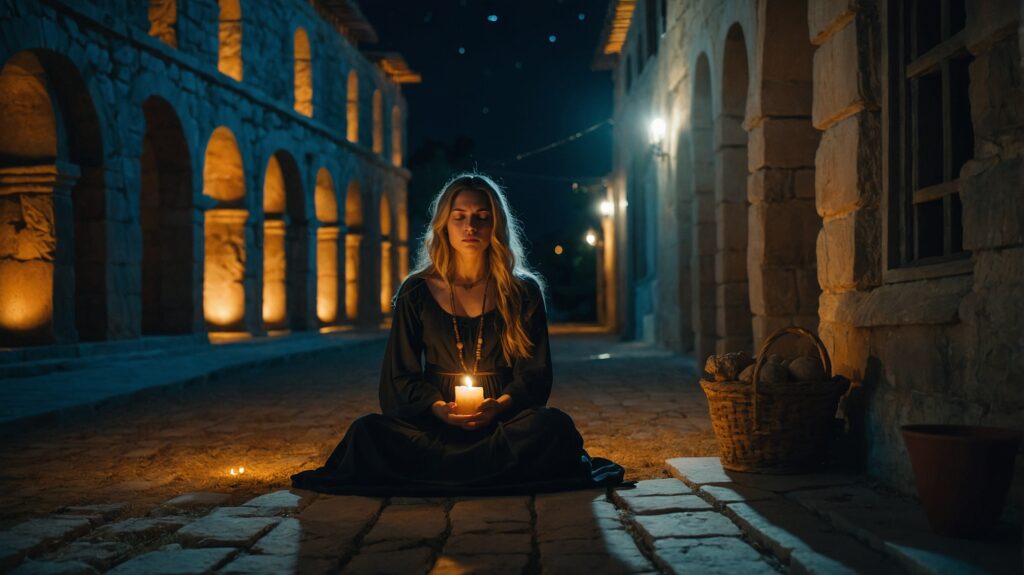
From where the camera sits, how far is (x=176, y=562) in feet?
10.4

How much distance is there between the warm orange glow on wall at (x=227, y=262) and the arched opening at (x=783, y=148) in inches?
439

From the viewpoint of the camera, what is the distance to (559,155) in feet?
190

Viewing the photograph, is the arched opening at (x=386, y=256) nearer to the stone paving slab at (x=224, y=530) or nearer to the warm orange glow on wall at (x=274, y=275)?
the warm orange glow on wall at (x=274, y=275)

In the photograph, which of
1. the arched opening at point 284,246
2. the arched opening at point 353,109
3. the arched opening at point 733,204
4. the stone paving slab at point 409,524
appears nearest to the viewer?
the stone paving slab at point 409,524

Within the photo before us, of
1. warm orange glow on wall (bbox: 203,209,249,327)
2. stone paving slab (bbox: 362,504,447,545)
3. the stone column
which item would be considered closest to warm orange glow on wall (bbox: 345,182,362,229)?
warm orange glow on wall (bbox: 203,209,249,327)

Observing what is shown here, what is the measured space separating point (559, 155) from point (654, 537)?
5538cm

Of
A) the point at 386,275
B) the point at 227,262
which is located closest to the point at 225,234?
the point at 227,262

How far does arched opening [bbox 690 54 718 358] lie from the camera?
11.1 meters

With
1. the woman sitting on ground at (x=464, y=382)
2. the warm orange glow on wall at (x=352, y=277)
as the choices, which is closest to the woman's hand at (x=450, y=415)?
the woman sitting on ground at (x=464, y=382)

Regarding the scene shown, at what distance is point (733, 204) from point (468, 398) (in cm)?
590

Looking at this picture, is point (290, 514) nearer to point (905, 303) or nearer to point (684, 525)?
point (684, 525)

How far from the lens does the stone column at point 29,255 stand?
10.4 metres

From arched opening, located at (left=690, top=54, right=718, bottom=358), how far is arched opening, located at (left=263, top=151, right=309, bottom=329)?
33.6ft

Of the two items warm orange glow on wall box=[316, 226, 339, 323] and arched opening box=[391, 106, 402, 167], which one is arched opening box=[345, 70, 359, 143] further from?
arched opening box=[391, 106, 402, 167]
